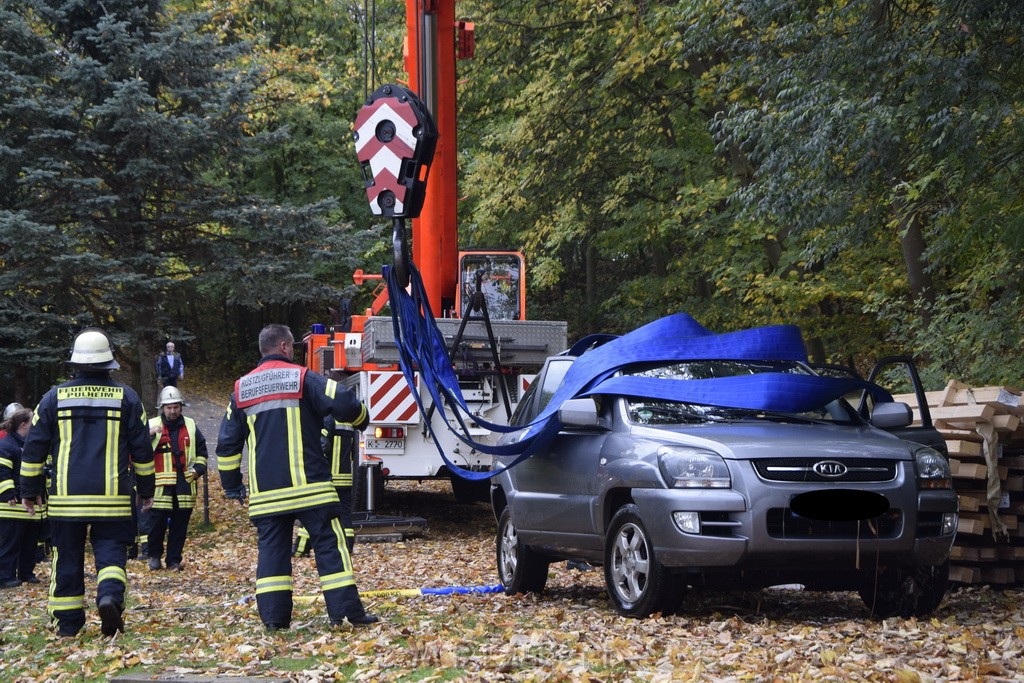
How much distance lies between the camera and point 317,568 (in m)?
7.57

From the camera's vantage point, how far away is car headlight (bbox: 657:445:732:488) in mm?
7223

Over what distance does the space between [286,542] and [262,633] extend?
0.54 m

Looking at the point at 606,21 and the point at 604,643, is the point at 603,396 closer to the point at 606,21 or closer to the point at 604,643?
the point at 604,643

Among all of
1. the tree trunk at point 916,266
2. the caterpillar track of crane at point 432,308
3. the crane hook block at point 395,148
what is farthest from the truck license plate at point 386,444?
the tree trunk at point 916,266

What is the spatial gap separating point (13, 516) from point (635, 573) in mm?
7320

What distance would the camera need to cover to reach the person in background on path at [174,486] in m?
13.1

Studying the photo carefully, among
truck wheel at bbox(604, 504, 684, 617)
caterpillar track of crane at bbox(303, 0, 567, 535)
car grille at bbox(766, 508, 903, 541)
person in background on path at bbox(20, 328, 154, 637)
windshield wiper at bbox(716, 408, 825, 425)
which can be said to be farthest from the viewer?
caterpillar track of crane at bbox(303, 0, 567, 535)

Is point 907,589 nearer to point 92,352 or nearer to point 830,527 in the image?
point 830,527

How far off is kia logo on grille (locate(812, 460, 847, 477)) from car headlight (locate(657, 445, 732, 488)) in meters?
0.50

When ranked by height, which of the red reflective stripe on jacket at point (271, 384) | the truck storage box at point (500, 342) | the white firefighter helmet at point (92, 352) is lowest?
the red reflective stripe on jacket at point (271, 384)

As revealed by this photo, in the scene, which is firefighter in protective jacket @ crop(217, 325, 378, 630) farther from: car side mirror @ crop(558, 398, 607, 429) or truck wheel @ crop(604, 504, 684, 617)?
truck wheel @ crop(604, 504, 684, 617)

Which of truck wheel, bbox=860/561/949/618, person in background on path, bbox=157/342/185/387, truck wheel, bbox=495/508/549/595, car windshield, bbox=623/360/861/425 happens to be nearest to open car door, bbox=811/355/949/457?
car windshield, bbox=623/360/861/425

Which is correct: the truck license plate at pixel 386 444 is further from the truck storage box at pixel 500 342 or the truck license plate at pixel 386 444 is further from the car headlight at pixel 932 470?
the car headlight at pixel 932 470

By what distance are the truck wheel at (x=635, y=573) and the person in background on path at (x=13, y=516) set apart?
21.8 ft
